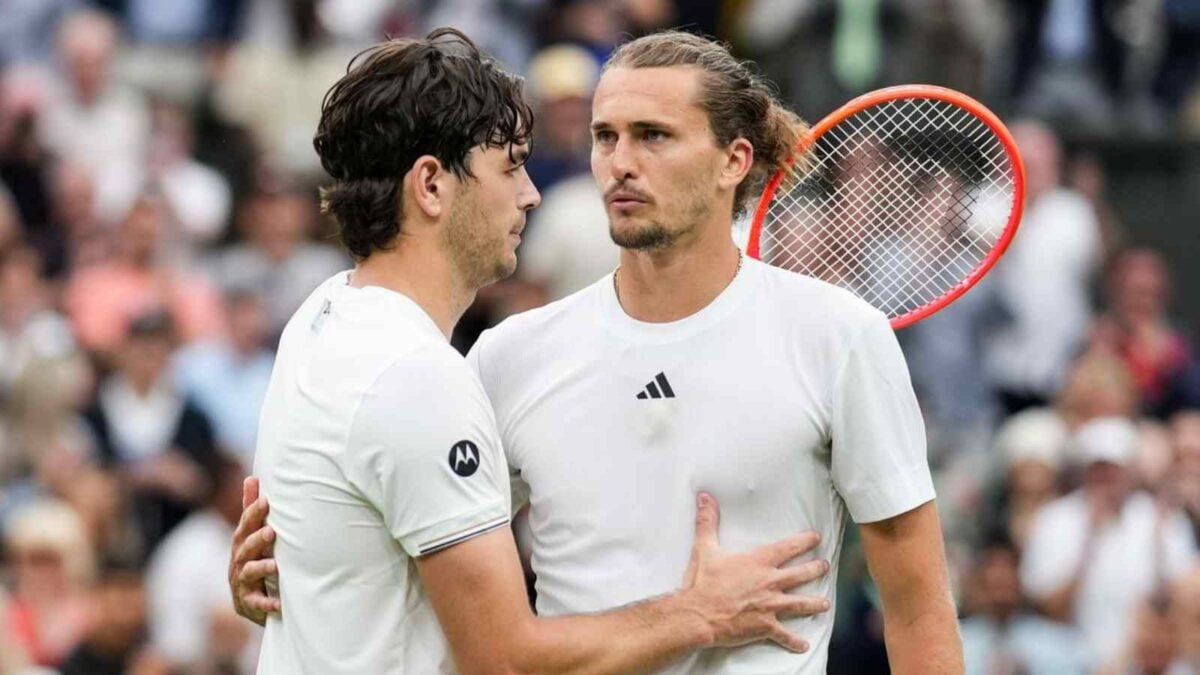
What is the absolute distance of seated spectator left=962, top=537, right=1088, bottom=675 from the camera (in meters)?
9.02

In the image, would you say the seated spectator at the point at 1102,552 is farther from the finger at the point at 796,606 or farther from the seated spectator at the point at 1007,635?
the finger at the point at 796,606

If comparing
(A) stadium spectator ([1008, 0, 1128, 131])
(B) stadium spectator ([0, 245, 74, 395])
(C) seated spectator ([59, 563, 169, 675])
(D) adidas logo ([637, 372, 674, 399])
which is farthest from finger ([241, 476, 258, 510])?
(A) stadium spectator ([1008, 0, 1128, 131])

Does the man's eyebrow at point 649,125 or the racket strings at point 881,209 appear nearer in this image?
the man's eyebrow at point 649,125

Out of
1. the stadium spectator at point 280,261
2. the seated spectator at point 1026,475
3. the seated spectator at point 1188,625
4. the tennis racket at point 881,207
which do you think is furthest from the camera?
the stadium spectator at point 280,261

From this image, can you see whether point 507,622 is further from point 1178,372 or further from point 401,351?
point 1178,372

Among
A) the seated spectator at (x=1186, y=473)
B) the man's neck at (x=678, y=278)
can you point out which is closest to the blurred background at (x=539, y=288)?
the seated spectator at (x=1186, y=473)

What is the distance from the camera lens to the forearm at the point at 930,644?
4469mm

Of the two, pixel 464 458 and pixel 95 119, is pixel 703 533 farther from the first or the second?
pixel 95 119

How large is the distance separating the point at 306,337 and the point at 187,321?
6188 mm

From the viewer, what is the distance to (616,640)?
430cm

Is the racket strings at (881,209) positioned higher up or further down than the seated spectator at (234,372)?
higher up

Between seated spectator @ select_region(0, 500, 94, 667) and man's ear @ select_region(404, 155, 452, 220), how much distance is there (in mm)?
4986

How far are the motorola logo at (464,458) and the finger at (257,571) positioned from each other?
0.50 m

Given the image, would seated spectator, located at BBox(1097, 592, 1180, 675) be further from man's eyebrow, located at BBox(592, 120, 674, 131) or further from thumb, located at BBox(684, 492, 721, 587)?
man's eyebrow, located at BBox(592, 120, 674, 131)
